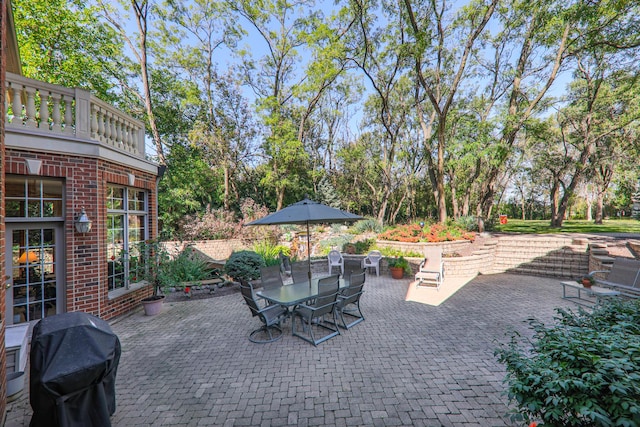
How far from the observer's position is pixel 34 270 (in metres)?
5.06

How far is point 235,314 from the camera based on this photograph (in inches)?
242

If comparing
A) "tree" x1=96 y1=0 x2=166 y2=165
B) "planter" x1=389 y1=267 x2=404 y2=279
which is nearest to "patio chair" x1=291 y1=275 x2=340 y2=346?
"planter" x1=389 y1=267 x2=404 y2=279

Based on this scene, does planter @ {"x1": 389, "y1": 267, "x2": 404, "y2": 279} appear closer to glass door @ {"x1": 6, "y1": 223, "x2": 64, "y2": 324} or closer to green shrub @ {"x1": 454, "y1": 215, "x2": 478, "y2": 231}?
green shrub @ {"x1": 454, "y1": 215, "x2": 478, "y2": 231}

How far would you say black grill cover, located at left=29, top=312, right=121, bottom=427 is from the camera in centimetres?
227

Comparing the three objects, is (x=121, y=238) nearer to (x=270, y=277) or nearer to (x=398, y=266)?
(x=270, y=277)

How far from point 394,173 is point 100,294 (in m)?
21.3

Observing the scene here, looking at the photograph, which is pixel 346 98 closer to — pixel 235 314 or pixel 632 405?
pixel 235 314

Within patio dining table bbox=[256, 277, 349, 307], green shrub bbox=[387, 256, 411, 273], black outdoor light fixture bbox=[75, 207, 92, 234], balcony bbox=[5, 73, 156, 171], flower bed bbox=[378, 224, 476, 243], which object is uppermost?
balcony bbox=[5, 73, 156, 171]

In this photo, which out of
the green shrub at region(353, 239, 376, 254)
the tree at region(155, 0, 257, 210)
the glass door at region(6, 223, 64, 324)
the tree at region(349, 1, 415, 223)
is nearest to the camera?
the glass door at region(6, 223, 64, 324)

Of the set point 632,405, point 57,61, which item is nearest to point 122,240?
point 632,405

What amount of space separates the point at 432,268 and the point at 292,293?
5142 mm

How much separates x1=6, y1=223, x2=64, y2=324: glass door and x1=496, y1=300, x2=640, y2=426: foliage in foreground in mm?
7174

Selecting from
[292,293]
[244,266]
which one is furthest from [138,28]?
[292,293]

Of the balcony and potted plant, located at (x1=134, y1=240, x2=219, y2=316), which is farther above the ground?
the balcony
